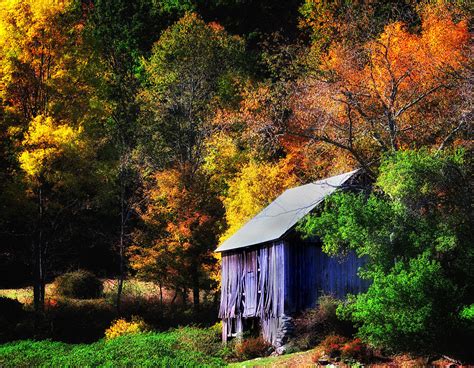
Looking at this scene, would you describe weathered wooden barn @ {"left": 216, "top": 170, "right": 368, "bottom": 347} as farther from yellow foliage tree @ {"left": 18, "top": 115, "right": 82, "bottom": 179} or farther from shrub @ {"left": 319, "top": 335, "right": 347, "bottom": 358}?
yellow foliage tree @ {"left": 18, "top": 115, "right": 82, "bottom": 179}

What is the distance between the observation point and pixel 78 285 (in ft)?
145

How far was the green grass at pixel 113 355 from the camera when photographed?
74.7ft

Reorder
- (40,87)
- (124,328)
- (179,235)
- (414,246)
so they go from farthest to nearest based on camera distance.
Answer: (179,235) → (40,87) → (124,328) → (414,246)

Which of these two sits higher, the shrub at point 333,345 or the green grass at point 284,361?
the shrub at point 333,345

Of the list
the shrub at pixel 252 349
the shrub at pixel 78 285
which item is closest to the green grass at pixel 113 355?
the shrub at pixel 252 349

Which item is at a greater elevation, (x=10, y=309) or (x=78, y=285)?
(x=78, y=285)

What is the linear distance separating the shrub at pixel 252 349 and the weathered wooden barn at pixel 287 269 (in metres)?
0.49

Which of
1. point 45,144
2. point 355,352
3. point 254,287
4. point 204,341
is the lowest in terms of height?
point 204,341

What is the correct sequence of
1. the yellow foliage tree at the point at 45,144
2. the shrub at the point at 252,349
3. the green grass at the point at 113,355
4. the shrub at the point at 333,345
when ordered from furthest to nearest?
the yellow foliage tree at the point at 45,144 → the shrub at the point at 252,349 → the shrub at the point at 333,345 → the green grass at the point at 113,355

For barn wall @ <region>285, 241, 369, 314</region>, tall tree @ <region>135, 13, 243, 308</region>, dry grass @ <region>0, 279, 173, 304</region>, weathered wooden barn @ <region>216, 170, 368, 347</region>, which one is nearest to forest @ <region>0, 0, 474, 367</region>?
tall tree @ <region>135, 13, 243, 308</region>

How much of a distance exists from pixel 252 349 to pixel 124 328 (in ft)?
34.8

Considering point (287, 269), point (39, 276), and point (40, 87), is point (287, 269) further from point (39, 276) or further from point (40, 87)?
point (40, 87)

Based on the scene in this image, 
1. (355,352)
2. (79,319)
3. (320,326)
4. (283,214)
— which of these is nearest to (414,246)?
(355,352)

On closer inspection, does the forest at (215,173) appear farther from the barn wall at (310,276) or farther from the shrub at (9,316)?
the barn wall at (310,276)
